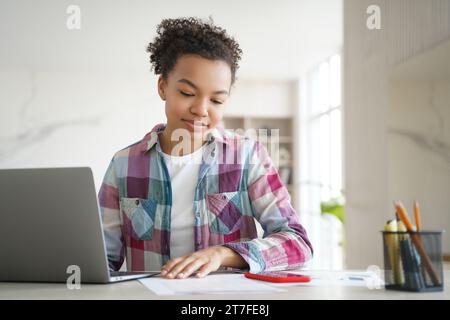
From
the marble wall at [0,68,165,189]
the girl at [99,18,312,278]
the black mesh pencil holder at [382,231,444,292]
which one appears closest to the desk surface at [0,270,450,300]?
the black mesh pencil holder at [382,231,444,292]

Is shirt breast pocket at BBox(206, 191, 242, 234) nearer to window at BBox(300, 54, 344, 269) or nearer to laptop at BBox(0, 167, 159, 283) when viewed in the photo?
laptop at BBox(0, 167, 159, 283)

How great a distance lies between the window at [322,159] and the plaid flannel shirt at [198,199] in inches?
166

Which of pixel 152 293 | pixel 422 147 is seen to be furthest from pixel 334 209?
pixel 152 293

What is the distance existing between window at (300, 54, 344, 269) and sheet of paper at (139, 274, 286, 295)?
15.2ft

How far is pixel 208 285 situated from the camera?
3.48ft

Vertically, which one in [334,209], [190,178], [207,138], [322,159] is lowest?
[334,209]

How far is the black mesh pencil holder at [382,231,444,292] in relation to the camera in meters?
0.98

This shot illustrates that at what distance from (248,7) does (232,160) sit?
3433 mm

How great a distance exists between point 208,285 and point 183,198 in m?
0.56

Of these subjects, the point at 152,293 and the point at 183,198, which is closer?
the point at 152,293

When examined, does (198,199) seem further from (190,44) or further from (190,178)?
(190,44)

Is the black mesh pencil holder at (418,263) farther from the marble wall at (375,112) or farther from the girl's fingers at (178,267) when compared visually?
the marble wall at (375,112)
